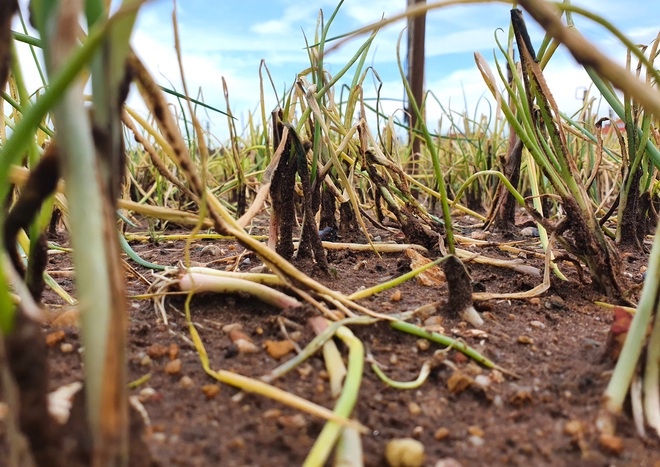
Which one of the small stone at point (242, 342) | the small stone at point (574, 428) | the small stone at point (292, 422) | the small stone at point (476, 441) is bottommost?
the small stone at point (476, 441)

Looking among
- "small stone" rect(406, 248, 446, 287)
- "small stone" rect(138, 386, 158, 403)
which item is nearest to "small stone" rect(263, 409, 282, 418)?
"small stone" rect(138, 386, 158, 403)

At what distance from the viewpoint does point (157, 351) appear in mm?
541

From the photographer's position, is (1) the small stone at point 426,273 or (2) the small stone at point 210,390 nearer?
(2) the small stone at point 210,390

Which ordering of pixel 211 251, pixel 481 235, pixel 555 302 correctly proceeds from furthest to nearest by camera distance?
pixel 481 235 < pixel 211 251 < pixel 555 302

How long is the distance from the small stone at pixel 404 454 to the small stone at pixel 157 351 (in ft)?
0.84

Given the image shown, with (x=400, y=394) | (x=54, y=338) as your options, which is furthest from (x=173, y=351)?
(x=400, y=394)

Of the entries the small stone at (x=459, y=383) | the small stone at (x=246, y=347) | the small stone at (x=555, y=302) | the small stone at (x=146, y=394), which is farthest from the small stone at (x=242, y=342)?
the small stone at (x=555, y=302)

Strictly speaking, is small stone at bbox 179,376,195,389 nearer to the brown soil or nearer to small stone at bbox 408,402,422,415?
the brown soil

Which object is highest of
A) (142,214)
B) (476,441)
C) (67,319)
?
(142,214)

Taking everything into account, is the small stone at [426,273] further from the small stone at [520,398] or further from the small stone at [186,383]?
the small stone at [186,383]

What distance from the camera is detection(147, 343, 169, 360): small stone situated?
21.2 inches

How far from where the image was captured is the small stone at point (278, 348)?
544mm

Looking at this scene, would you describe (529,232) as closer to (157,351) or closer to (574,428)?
(574,428)

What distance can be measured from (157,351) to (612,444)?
0.43 metres
